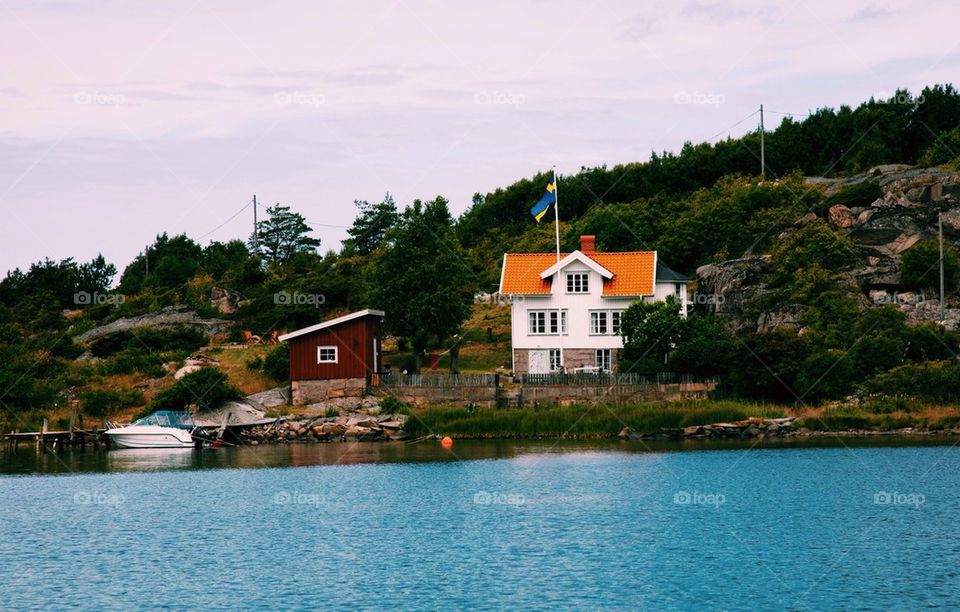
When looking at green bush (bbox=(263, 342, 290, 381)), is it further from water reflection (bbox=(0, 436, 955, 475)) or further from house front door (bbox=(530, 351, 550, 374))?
house front door (bbox=(530, 351, 550, 374))

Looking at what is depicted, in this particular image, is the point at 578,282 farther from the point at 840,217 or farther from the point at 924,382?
the point at 924,382

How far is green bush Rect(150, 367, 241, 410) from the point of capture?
218 feet

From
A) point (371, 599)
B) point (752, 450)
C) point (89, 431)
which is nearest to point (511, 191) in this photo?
point (89, 431)

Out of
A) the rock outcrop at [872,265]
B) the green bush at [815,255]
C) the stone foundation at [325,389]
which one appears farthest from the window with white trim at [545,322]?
the green bush at [815,255]

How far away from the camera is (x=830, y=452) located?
51.6 metres

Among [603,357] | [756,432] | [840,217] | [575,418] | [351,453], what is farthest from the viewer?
[840,217]

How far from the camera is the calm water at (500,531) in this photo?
88.9 ft

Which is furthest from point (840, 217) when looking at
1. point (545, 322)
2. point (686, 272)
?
point (545, 322)

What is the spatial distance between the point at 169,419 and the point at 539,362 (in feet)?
75.4

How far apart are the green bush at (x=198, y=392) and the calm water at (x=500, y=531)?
39.7ft

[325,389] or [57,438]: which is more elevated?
[325,389]

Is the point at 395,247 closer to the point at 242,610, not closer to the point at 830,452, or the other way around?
the point at 830,452

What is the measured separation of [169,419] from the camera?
65.8 meters

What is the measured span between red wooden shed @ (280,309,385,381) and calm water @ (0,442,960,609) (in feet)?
48.9
